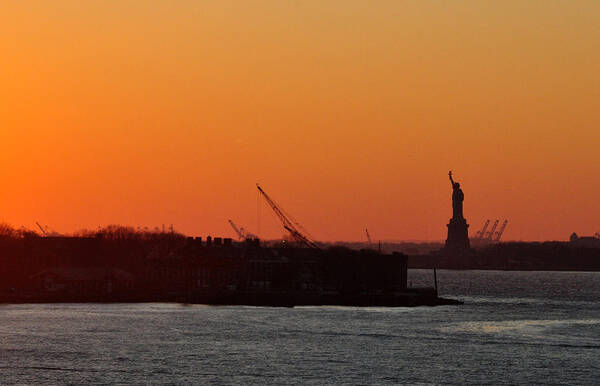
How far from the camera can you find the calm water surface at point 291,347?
8988 centimetres

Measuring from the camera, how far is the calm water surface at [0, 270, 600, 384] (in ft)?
295

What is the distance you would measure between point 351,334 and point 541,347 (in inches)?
802

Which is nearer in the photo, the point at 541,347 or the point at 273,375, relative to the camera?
the point at 273,375

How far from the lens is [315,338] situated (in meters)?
121

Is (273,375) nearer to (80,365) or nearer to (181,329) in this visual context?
(80,365)

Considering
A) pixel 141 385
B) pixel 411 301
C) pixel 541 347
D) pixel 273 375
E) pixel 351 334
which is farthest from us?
pixel 411 301

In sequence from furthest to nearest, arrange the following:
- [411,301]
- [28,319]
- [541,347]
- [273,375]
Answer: [411,301] → [28,319] → [541,347] → [273,375]

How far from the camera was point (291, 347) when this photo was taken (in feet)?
365

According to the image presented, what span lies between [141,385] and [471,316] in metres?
87.8

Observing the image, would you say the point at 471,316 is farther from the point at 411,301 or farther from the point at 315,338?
the point at 315,338

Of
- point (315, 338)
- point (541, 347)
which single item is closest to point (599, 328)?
point (541, 347)

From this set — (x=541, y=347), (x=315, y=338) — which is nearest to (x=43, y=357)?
(x=315, y=338)

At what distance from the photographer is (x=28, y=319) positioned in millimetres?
145375

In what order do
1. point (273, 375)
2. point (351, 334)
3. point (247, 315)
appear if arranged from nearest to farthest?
point (273, 375)
point (351, 334)
point (247, 315)
